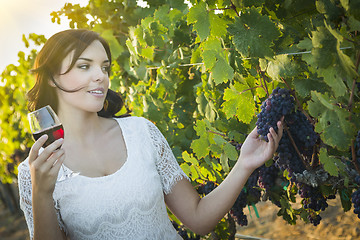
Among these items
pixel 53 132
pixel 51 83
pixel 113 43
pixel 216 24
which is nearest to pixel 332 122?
pixel 216 24

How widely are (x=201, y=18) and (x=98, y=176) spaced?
104 cm

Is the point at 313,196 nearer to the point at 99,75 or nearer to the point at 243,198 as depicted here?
the point at 243,198

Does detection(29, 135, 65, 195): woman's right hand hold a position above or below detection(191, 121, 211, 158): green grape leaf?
above

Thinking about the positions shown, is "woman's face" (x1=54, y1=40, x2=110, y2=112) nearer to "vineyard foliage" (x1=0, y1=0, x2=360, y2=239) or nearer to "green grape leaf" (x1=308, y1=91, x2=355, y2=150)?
"vineyard foliage" (x1=0, y1=0, x2=360, y2=239)

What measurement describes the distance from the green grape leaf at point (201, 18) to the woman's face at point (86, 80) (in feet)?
2.05

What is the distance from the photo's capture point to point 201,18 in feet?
5.94

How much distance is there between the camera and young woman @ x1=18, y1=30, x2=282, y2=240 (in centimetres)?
208

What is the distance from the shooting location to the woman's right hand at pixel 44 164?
1.73 m

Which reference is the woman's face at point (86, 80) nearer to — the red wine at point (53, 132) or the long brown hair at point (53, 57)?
the long brown hair at point (53, 57)

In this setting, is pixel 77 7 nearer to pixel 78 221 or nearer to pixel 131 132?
pixel 131 132

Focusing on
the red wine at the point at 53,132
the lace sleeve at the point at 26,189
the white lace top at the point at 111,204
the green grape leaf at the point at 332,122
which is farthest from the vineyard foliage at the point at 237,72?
the lace sleeve at the point at 26,189

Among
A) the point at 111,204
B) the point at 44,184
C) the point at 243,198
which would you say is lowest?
the point at 243,198

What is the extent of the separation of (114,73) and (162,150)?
1.82m

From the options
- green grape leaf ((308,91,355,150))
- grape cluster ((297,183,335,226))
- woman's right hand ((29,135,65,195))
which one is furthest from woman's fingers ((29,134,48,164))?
grape cluster ((297,183,335,226))
